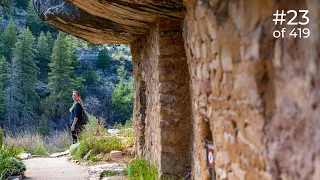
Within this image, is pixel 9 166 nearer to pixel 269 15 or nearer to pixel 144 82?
pixel 144 82

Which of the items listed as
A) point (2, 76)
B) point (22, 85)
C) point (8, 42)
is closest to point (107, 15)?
point (2, 76)

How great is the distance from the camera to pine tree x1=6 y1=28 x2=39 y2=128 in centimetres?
2266

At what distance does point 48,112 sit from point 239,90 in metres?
Result: 23.5

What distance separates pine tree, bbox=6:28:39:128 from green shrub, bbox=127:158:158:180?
62.9 ft

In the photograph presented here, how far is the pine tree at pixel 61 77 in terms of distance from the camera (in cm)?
2305

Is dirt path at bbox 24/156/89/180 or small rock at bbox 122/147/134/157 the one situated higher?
small rock at bbox 122/147/134/157

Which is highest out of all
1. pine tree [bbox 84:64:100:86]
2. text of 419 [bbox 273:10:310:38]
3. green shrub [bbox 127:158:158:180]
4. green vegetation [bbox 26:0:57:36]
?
green vegetation [bbox 26:0:57:36]

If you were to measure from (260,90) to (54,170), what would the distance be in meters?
5.56

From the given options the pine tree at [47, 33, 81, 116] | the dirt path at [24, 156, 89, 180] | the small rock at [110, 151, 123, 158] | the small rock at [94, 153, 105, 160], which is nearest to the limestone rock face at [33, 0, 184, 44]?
the small rock at [110, 151, 123, 158]

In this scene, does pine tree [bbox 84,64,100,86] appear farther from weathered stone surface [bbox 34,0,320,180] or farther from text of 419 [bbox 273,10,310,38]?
text of 419 [bbox 273,10,310,38]

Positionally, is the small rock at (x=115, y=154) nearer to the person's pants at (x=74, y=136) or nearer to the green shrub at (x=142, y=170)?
the green shrub at (x=142, y=170)

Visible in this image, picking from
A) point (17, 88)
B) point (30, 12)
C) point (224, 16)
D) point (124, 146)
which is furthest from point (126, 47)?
point (224, 16)

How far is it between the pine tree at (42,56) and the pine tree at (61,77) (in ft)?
11.4

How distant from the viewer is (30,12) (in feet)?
105
